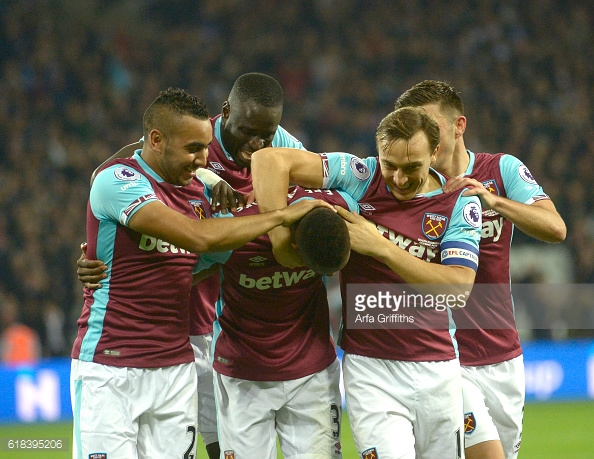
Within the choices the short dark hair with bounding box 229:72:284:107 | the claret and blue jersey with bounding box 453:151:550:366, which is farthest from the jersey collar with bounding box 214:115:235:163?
the claret and blue jersey with bounding box 453:151:550:366

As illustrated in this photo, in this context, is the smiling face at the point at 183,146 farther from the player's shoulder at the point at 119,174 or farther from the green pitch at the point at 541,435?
the green pitch at the point at 541,435

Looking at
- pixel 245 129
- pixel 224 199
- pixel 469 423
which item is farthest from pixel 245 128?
pixel 469 423

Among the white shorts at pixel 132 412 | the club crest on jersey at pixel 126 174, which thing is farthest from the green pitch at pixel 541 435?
the club crest on jersey at pixel 126 174

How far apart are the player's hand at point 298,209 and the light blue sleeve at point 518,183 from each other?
4.37ft

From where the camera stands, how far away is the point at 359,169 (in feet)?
13.7

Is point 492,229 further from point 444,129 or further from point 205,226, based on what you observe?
point 205,226

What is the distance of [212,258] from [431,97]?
4.93ft

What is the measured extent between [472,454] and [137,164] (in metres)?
2.21

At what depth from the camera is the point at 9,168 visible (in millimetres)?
12648

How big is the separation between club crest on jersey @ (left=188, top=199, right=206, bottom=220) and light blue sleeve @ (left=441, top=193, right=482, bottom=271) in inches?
45.4

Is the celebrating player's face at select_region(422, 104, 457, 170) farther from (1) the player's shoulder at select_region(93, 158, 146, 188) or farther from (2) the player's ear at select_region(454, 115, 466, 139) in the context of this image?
(1) the player's shoulder at select_region(93, 158, 146, 188)

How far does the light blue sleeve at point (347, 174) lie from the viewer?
4094 mm

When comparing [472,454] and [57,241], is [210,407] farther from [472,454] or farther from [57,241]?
[57,241]

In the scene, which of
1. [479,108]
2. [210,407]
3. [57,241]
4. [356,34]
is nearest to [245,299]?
[210,407]
